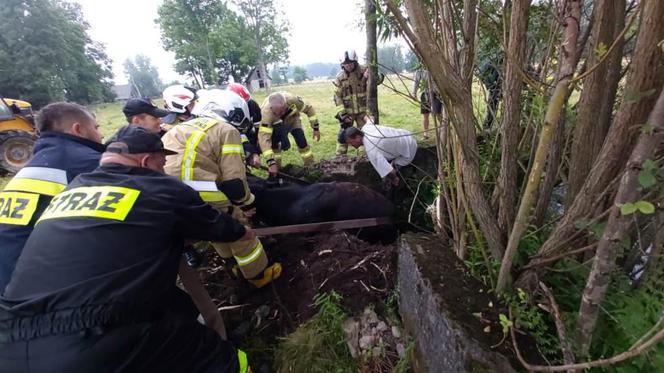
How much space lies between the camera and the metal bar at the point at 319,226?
10.2 feet

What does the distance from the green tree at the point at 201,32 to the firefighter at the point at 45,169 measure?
31099mm

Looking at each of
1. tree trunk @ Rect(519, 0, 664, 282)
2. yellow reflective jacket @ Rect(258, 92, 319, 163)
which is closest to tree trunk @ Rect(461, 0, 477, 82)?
tree trunk @ Rect(519, 0, 664, 282)

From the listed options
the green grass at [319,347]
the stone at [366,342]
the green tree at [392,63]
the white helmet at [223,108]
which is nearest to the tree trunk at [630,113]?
the green tree at [392,63]

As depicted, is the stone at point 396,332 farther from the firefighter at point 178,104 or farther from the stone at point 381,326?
the firefighter at point 178,104

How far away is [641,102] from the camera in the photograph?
37.6 inches

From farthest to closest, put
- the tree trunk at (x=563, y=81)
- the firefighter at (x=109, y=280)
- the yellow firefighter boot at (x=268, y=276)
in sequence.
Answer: the yellow firefighter boot at (x=268, y=276) → the firefighter at (x=109, y=280) → the tree trunk at (x=563, y=81)

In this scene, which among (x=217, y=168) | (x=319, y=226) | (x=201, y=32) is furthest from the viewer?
(x=201, y=32)

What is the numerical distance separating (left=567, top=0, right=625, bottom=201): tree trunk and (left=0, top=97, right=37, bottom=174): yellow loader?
963 centimetres

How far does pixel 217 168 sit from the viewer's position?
3.05 meters

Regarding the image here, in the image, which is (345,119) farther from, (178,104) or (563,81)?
(563,81)

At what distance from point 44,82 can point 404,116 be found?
3347 centimetres

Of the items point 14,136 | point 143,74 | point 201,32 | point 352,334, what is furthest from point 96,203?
point 143,74

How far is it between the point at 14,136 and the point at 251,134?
6.39m

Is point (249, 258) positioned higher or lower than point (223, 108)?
lower
